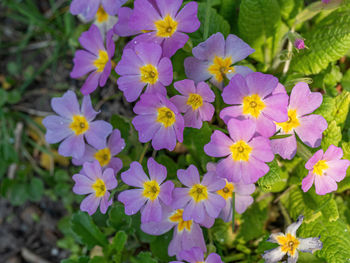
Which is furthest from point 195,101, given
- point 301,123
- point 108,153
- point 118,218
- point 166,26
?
point 118,218

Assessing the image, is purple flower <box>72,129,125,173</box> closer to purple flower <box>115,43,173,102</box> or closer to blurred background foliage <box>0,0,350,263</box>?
blurred background foliage <box>0,0,350,263</box>

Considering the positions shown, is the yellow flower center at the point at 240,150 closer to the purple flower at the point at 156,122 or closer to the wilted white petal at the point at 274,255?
the purple flower at the point at 156,122

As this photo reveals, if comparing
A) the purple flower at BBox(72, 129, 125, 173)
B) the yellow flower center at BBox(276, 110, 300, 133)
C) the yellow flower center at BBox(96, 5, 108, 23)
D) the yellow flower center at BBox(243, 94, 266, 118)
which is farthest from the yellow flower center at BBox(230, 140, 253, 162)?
the yellow flower center at BBox(96, 5, 108, 23)

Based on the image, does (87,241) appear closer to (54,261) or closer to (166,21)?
(54,261)

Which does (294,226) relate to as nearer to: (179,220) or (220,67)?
(179,220)

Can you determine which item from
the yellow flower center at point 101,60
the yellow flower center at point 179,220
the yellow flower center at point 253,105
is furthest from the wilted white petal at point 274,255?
the yellow flower center at point 101,60

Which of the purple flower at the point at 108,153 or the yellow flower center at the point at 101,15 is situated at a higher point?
A: the yellow flower center at the point at 101,15
